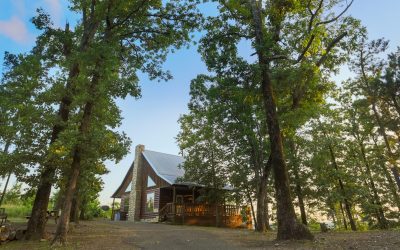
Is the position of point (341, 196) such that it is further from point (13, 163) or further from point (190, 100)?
point (13, 163)

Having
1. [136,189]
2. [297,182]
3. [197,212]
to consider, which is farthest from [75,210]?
[297,182]

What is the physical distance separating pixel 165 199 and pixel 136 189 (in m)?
4.12

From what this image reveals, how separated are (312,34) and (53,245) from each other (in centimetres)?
1413

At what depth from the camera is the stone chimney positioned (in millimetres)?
31344

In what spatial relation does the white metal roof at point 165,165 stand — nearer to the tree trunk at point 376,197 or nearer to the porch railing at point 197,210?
the porch railing at point 197,210

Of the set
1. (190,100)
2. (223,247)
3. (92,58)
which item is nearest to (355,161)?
(190,100)

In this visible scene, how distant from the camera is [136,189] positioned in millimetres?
32062

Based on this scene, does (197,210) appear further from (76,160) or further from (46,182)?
(76,160)

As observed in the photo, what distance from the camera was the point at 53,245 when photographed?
10.7m

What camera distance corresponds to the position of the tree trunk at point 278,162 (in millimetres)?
11031

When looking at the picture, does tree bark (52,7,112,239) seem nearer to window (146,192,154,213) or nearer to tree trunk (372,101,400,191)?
window (146,192,154,213)

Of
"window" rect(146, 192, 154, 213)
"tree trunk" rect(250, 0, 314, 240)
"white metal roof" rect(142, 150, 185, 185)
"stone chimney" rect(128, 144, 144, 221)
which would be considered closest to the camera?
"tree trunk" rect(250, 0, 314, 240)

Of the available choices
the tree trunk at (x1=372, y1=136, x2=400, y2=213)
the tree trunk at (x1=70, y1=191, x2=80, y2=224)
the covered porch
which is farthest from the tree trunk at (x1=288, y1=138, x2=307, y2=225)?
the tree trunk at (x1=70, y1=191, x2=80, y2=224)

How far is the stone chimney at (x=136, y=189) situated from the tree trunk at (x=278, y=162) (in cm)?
2225
